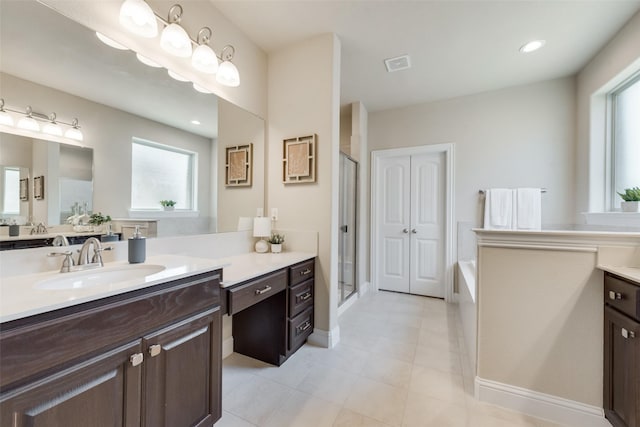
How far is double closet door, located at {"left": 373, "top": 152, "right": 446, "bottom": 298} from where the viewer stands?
3355mm

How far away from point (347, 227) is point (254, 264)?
158 centimetres

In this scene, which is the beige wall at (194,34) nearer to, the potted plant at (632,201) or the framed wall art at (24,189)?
the framed wall art at (24,189)

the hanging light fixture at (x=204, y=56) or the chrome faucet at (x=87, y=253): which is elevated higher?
the hanging light fixture at (x=204, y=56)

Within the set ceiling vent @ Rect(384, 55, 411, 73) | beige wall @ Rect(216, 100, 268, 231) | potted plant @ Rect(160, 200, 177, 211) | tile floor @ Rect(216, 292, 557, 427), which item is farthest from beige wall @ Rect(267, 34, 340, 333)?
potted plant @ Rect(160, 200, 177, 211)

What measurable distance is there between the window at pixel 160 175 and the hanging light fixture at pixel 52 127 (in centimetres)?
33

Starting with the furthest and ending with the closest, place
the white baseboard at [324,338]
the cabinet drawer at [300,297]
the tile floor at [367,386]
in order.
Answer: the white baseboard at [324,338] → the cabinet drawer at [300,297] → the tile floor at [367,386]

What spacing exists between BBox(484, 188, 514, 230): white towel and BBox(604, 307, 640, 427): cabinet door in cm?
177

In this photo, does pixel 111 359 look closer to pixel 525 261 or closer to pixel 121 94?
pixel 121 94

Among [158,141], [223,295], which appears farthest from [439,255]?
[158,141]

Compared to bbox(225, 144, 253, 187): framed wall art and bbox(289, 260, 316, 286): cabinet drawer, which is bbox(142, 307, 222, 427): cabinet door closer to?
bbox(289, 260, 316, 286): cabinet drawer

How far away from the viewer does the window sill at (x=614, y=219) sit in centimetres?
192

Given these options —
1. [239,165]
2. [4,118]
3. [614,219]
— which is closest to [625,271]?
[614,219]

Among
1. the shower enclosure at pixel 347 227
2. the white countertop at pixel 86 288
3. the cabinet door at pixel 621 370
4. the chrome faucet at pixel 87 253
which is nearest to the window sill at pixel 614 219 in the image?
the cabinet door at pixel 621 370

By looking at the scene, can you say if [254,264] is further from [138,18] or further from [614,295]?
[614,295]
